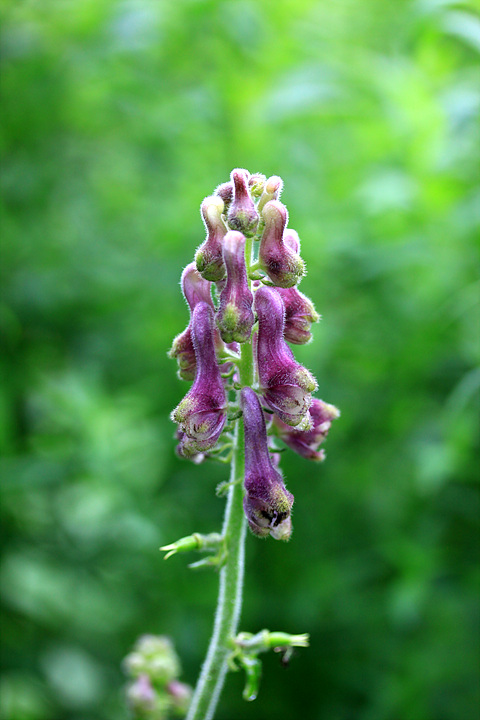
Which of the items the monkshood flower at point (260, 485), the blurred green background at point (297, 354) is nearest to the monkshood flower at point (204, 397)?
the monkshood flower at point (260, 485)

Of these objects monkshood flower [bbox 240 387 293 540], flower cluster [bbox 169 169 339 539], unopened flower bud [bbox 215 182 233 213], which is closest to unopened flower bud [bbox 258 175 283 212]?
flower cluster [bbox 169 169 339 539]

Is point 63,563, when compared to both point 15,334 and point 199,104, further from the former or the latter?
point 199,104

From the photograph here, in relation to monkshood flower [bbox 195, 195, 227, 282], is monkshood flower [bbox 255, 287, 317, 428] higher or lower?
lower

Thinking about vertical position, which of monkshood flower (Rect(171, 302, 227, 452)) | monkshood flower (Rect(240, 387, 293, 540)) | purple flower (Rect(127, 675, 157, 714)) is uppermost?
monkshood flower (Rect(171, 302, 227, 452))

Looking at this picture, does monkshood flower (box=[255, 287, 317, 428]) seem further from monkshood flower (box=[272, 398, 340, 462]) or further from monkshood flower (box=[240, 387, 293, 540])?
monkshood flower (box=[272, 398, 340, 462])

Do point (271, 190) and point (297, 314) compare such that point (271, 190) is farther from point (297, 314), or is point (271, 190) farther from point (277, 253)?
point (297, 314)

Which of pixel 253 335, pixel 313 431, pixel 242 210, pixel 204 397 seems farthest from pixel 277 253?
pixel 313 431

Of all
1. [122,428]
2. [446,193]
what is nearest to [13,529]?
[122,428]
